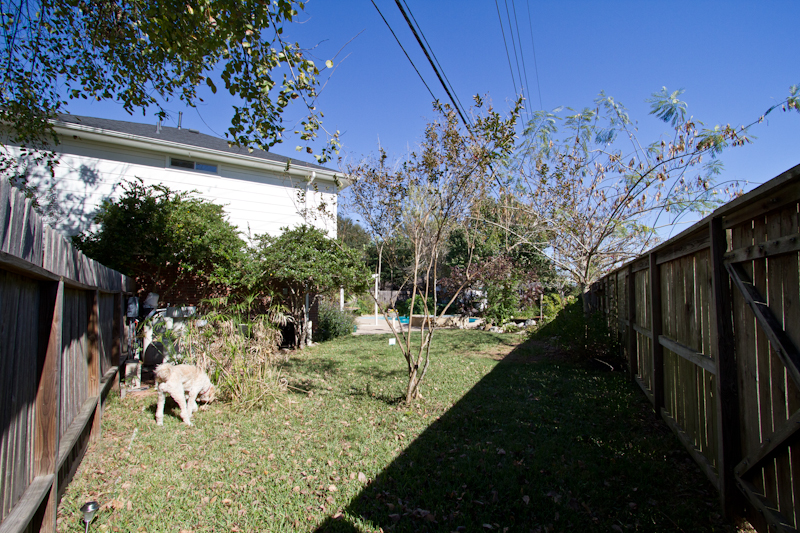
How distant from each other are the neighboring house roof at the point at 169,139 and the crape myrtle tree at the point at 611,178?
16.5 feet

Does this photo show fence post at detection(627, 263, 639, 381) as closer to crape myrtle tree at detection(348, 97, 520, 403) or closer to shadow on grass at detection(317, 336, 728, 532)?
shadow on grass at detection(317, 336, 728, 532)

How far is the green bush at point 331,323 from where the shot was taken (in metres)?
13.2

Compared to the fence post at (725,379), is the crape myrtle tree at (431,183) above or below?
above

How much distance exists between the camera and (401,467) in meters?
3.73

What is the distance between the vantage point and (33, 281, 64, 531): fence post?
2.43 meters

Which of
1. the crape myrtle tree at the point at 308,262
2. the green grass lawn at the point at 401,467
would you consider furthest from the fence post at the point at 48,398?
the crape myrtle tree at the point at 308,262

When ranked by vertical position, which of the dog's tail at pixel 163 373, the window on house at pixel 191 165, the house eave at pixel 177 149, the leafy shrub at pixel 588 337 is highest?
the house eave at pixel 177 149

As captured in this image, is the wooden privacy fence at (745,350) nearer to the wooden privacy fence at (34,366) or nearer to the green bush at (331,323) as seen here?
the wooden privacy fence at (34,366)

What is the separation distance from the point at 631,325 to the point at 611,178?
4.58 meters

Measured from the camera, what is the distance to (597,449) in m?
3.97

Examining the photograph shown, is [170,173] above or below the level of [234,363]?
above

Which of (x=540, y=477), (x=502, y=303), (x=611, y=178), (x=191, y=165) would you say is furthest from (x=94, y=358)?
(x=502, y=303)

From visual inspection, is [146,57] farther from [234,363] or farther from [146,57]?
[234,363]

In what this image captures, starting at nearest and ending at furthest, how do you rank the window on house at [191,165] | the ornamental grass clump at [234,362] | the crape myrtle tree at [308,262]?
the ornamental grass clump at [234,362] < the crape myrtle tree at [308,262] < the window on house at [191,165]
